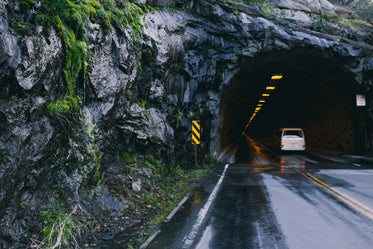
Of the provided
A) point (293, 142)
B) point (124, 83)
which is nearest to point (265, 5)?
point (293, 142)

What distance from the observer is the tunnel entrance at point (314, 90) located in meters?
21.8

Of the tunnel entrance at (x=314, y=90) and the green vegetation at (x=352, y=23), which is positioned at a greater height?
the green vegetation at (x=352, y=23)

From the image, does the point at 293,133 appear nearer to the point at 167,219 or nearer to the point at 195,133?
the point at 195,133

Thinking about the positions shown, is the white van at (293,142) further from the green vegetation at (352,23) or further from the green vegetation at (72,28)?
the green vegetation at (72,28)

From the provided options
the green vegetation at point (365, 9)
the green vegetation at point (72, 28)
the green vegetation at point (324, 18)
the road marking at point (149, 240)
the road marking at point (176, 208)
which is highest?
the green vegetation at point (365, 9)

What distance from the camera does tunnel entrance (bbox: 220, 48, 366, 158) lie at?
21.8m

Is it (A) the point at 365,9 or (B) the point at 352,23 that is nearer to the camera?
(B) the point at 352,23

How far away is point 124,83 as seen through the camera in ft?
30.5

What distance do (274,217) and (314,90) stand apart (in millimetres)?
25039

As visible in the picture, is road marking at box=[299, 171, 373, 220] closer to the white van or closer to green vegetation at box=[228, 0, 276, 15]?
the white van

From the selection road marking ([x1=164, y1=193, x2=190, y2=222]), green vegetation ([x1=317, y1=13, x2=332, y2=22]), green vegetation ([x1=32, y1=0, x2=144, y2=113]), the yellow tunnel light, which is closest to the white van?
the yellow tunnel light

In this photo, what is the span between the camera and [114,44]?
8891mm

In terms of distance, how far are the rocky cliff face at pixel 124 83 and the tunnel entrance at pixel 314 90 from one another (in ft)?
2.91

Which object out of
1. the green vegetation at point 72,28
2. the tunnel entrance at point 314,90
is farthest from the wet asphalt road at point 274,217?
the tunnel entrance at point 314,90
